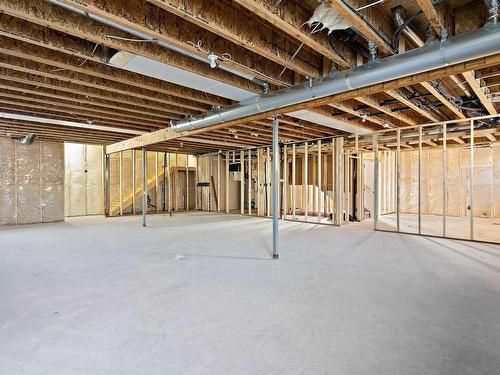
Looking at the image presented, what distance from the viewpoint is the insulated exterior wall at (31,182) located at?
23.5ft

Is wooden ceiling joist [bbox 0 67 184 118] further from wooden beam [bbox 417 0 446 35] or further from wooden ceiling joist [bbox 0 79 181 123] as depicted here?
wooden beam [bbox 417 0 446 35]

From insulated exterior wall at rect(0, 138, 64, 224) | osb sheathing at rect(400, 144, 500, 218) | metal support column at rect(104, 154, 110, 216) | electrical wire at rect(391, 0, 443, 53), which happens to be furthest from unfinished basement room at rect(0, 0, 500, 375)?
metal support column at rect(104, 154, 110, 216)

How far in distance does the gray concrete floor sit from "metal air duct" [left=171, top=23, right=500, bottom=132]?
1961 millimetres

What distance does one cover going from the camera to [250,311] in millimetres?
2246

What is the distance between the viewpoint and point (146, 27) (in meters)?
2.18

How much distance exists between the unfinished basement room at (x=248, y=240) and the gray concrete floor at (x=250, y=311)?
2 centimetres

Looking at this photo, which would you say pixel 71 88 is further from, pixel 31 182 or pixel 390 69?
pixel 31 182

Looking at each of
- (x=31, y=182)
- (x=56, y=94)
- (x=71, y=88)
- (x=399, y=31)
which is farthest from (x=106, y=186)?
(x=399, y=31)

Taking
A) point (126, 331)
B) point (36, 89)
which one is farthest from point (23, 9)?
point (126, 331)

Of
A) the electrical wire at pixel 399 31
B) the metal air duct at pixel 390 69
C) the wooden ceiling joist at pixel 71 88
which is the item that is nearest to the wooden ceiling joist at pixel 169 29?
the metal air duct at pixel 390 69

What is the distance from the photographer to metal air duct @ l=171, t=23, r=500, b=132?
2.07m

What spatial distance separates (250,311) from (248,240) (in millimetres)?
2786

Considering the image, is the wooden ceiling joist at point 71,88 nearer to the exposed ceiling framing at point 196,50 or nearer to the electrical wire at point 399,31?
the exposed ceiling framing at point 196,50

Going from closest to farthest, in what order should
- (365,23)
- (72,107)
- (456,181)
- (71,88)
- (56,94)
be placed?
(365,23)
(71,88)
(56,94)
(72,107)
(456,181)
